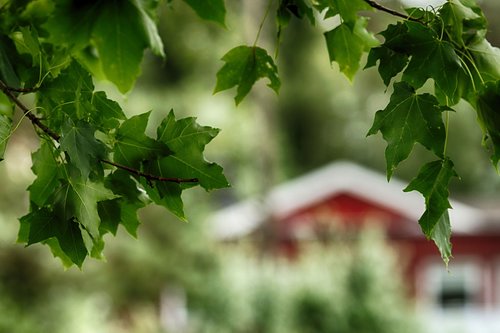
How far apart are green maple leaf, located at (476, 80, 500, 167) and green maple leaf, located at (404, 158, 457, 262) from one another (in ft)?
0.28

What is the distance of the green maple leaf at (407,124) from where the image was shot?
1477 millimetres

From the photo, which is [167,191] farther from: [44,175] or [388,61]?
[388,61]

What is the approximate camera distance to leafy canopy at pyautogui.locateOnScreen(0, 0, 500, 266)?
55.9 inches

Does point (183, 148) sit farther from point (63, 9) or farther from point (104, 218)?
point (63, 9)

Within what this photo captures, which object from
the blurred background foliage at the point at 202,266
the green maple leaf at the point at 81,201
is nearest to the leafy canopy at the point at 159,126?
the green maple leaf at the point at 81,201

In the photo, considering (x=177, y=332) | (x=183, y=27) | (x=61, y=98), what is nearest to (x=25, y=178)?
(x=177, y=332)

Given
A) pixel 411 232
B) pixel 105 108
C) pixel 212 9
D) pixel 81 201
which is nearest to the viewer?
pixel 212 9

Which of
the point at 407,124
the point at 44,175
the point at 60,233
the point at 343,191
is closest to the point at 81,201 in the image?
the point at 60,233

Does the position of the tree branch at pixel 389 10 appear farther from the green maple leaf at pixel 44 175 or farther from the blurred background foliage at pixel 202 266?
the green maple leaf at pixel 44 175

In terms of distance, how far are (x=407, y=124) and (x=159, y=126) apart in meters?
0.45

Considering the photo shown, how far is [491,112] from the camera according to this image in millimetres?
1444

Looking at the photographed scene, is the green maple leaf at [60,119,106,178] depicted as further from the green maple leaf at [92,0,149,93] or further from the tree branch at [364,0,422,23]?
the tree branch at [364,0,422,23]

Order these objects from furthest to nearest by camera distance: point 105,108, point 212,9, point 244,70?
1. point 244,70
2. point 105,108
3. point 212,9

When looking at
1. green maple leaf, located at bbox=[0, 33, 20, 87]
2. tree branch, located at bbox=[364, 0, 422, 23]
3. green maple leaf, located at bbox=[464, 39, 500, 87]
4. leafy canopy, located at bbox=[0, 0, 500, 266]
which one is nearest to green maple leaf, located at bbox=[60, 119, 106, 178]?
leafy canopy, located at bbox=[0, 0, 500, 266]
